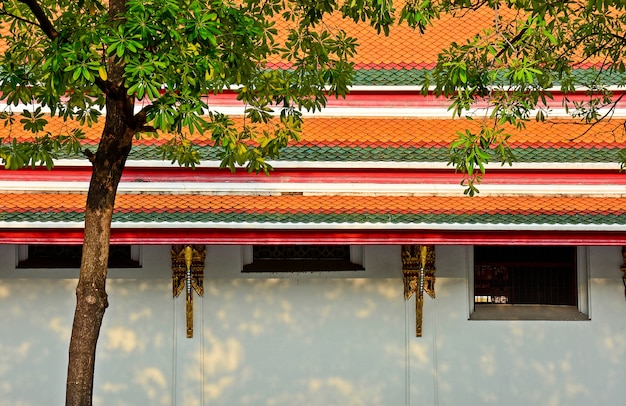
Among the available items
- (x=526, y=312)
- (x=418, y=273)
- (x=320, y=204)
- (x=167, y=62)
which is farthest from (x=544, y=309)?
(x=167, y=62)

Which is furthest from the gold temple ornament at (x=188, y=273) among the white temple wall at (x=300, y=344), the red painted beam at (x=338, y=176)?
the red painted beam at (x=338, y=176)

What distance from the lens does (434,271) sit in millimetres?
14984

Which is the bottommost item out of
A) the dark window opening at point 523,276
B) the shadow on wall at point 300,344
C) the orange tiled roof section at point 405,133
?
the shadow on wall at point 300,344

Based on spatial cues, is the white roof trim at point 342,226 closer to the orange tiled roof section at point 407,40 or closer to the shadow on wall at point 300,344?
the shadow on wall at point 300,344

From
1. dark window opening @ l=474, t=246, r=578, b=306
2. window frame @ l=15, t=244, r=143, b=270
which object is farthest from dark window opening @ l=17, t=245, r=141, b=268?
dark window opening @ l=474, t=246, r=578, b=306

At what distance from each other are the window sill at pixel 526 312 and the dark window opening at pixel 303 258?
6.27 ft

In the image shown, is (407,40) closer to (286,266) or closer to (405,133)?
(405,133)

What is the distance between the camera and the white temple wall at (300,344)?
15.0m

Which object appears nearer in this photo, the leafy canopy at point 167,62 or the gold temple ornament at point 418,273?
the leafy canopy at point 167,62

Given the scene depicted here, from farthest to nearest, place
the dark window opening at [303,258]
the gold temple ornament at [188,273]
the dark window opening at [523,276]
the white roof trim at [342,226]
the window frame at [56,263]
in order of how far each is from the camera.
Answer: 1. the dark window opening at [523,276]
2. the dark window opening at [303,258]
3. the window frame at [56,263]
4. the gold temple ornament at [188,273]
5. the white roof trim at [342,226]

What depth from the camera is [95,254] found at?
1028 cm

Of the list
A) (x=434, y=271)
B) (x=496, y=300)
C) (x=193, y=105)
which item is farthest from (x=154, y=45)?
(x=496, y=300)

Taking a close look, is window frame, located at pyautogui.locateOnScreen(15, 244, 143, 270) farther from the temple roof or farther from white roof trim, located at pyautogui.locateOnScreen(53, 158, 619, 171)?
white roof trim, located at pyautogui.locateOnScreen(53, 158, 619, 171)

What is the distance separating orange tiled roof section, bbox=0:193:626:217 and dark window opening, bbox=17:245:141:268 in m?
1.05
